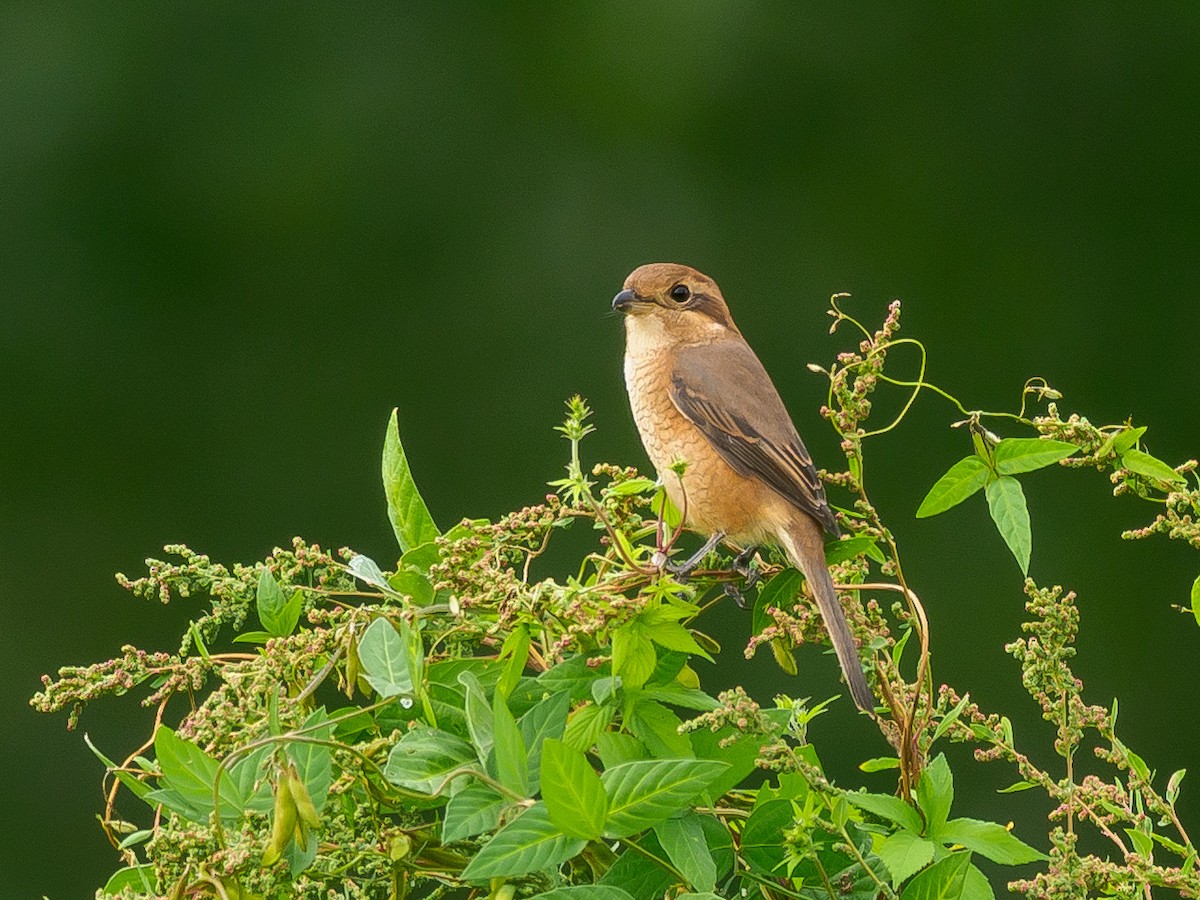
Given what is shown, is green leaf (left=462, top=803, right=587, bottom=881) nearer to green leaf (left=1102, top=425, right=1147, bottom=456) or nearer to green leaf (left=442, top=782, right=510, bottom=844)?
green leaf (left=442, top=782, right=510, bottom=844)

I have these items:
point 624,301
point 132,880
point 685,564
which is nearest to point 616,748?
point 132,880

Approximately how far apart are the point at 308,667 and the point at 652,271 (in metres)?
1.76

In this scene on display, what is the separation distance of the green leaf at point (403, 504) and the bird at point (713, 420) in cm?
51

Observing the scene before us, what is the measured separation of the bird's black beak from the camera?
3.07 meters

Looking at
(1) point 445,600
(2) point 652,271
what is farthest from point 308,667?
(2) point 652,271

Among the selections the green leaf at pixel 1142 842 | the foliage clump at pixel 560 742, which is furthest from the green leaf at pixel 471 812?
the green leaf at pixel 1142 842

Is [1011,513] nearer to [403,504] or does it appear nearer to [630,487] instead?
[630,487]

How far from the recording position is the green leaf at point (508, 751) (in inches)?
50.7

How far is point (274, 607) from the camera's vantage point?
5.19 feet

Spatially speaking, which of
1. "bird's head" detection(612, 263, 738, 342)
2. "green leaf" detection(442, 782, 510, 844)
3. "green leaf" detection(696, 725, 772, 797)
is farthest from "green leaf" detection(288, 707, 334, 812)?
"bird's head" detection(612, 263, 738, 342)

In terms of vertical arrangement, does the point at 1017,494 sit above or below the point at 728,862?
above

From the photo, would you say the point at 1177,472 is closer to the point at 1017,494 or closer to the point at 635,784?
the point at 1017,494

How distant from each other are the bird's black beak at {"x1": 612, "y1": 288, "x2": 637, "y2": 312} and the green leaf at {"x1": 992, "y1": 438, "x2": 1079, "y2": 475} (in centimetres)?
155

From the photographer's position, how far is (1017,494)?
158 centimetres
